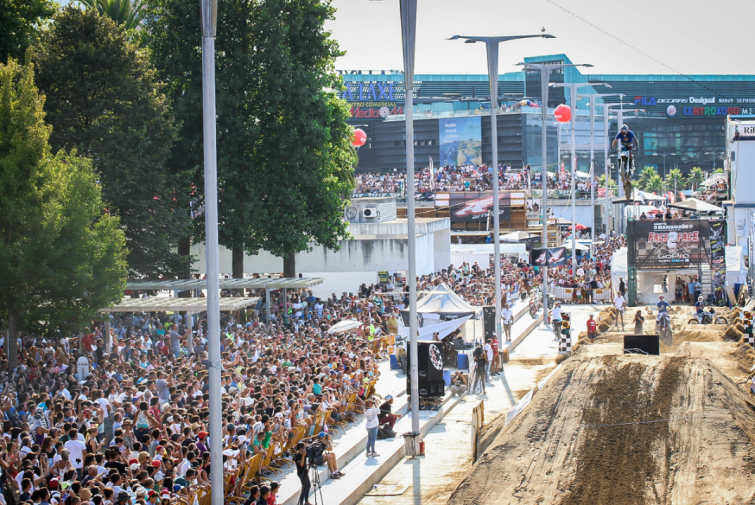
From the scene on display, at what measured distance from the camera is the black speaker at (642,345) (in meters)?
26.9

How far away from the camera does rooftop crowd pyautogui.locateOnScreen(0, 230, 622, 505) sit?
1240 cm

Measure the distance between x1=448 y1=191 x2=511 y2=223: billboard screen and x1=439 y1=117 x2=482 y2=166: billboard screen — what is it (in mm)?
36655

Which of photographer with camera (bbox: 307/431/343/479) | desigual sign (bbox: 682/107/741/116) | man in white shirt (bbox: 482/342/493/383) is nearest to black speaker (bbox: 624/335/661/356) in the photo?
man in white shirt (bbox: 482/342/493/383)

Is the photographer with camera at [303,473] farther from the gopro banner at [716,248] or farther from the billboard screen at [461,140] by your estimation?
the billboard screen at [461,140]

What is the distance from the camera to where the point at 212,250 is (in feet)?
40.7

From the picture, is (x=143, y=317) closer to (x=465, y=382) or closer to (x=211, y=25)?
(x=465, y=382)

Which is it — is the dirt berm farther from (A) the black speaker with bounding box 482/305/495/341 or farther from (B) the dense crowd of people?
(B) the dense crowd of people

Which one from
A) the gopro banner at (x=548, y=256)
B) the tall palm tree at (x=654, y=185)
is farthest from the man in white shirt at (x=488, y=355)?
the tall palm tree at (x=654, y=185)

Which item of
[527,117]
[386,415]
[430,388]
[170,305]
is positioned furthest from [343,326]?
[527,117]

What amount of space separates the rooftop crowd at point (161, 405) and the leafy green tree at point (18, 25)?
1033cm

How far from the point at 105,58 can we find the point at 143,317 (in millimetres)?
9522

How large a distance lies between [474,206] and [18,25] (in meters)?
52.0

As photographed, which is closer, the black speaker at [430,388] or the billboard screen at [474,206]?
the black speaker at [430,388]

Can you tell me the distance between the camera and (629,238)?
44.4 meters
